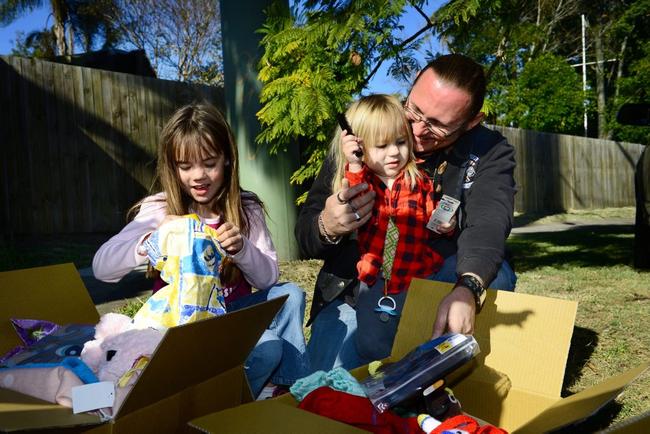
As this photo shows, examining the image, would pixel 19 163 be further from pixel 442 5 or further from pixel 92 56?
pixel 92 56

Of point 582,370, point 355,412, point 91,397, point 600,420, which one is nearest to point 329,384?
→ point 355,412

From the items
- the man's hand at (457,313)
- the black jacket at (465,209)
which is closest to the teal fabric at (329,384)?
the man's hand at (457,313)

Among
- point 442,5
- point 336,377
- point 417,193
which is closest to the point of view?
point 336,377

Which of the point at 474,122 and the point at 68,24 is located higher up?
the point at 68,24

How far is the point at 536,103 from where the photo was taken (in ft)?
77.3

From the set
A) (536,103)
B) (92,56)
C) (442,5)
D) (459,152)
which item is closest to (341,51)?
(442,5)

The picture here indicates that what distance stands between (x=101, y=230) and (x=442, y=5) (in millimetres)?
5695

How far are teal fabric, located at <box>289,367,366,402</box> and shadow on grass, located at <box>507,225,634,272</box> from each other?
366 centimetres

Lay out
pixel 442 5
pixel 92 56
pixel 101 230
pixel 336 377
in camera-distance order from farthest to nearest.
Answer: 1. pixel 92 56
2. pixel 101 230
3. pixel 442 5
4. pixel 336 377

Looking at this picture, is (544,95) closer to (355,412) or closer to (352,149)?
(352,149)

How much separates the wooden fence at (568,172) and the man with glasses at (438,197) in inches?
493

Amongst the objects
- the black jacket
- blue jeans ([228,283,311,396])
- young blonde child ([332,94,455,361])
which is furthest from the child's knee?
young blonde child ([332,94,455,361])

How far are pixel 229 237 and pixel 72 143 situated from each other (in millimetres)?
6629

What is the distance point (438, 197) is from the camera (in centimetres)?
256
